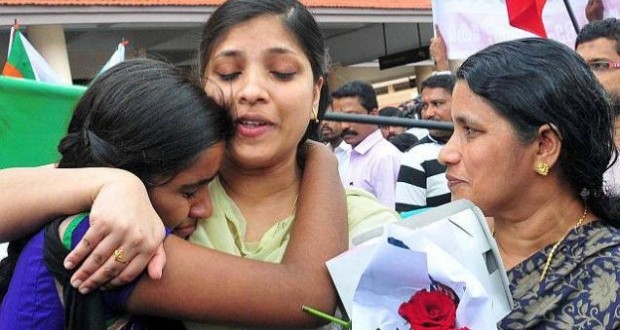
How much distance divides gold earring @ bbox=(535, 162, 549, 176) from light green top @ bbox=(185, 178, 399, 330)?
0.32 m

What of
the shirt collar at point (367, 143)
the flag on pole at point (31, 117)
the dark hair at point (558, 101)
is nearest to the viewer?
the dark hair at point (558, 101)

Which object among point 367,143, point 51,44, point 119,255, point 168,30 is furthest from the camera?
point 168,30

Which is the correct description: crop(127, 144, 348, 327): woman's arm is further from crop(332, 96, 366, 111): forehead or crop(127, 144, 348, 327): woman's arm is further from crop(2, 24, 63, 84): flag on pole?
crop(332, 96, 366, 111): forehead

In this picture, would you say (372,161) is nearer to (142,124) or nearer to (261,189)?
(261,189)

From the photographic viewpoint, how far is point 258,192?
5.79ft

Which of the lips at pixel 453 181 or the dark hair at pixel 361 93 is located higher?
the lips at pixel 453 181

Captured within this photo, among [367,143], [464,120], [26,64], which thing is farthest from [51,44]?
[464,120]

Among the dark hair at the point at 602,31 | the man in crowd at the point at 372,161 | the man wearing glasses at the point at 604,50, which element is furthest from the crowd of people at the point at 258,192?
the man in crowd at the point at 372,161

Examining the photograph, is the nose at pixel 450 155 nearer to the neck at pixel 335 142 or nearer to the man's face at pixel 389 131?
the neck at pixel 335 142

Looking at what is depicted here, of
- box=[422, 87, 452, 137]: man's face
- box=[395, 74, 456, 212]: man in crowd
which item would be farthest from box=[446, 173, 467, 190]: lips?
box=[422, 87, 452, 137]: man's face

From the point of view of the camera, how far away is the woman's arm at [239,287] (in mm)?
1333

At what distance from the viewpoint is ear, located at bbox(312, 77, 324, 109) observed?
70.9 inches

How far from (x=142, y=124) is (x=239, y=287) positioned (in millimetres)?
348

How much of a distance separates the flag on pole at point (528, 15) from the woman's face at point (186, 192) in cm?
292
